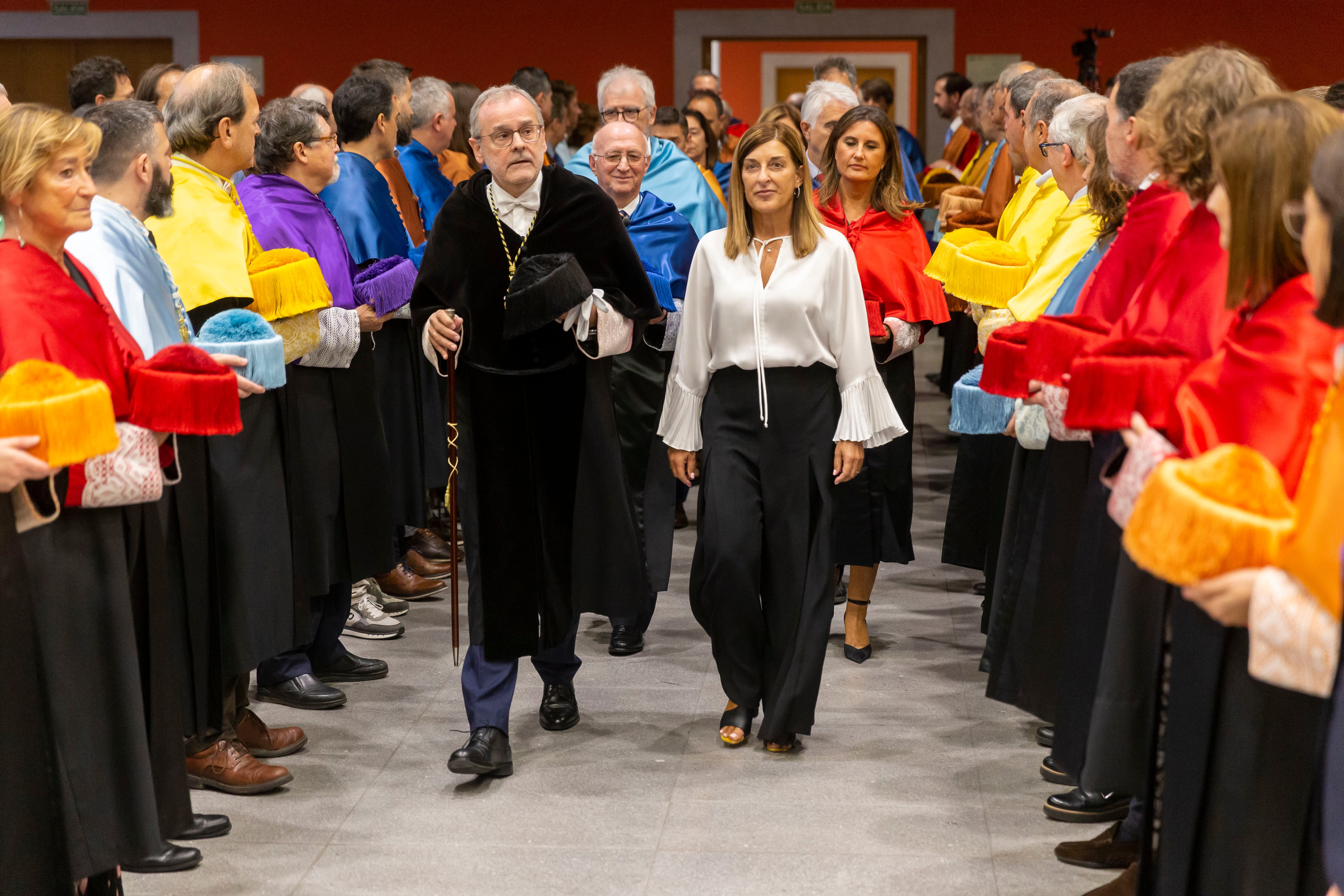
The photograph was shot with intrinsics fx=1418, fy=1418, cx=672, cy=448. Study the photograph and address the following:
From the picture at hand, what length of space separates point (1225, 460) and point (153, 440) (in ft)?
6.49

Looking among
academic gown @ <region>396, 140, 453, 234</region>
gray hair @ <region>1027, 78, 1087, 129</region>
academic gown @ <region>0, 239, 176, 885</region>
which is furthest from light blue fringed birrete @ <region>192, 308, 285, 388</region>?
academic gown @ <region>396, 140, 453, 234</region>

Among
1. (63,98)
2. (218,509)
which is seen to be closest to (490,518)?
(218,509)

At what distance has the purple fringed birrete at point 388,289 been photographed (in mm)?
4598

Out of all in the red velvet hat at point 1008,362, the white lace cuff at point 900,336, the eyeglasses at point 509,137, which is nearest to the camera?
the red velvet hat at point 1008,362

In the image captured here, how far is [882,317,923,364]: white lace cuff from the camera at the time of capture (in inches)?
186

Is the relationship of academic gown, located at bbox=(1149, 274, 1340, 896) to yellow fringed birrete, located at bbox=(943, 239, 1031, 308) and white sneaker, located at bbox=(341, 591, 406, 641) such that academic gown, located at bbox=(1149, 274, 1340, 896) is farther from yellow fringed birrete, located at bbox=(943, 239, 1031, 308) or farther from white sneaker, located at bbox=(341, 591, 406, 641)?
white sneaker, located at bbox=(341, 591, 406, 641)

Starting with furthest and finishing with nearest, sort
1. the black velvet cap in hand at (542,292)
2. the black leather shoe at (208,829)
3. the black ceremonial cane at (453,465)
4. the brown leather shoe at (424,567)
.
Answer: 1. the brown leather shoe at (424,567)
2. the black ceremonial cane at (453,465)
3. the black velvet cap in hand at (542,292)
4. the black leather shoe at (208,829)

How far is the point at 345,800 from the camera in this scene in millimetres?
3719

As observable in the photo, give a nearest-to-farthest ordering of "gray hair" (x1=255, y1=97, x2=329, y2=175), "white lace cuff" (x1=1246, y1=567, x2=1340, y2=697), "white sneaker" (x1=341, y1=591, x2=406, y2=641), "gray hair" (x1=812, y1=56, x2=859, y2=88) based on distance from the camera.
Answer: "white lace cuff" (x1=1246, y1=567, x2=1340, y2=697)
"gray hair" (x1=255, y1=97, x2=329, y2=175)
"white sneaker" (x1=341, y1=591, x2=406, y2=641)
"gray hair" (x1=812, y1=56, x2=859, y2=88)

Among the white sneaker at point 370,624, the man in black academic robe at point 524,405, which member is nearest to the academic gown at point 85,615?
the man in black academic robe at point 524,405

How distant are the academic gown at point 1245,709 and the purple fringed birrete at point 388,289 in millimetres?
2848

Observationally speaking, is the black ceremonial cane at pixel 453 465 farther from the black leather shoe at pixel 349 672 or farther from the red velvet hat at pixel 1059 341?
the red velvet hat at pixel 1059 341

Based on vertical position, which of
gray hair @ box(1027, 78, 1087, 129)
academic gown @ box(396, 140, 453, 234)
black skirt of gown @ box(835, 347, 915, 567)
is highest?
gray hair @ box(1027, 78, 1087, 129)

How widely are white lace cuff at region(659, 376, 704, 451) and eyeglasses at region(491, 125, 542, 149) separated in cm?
78
